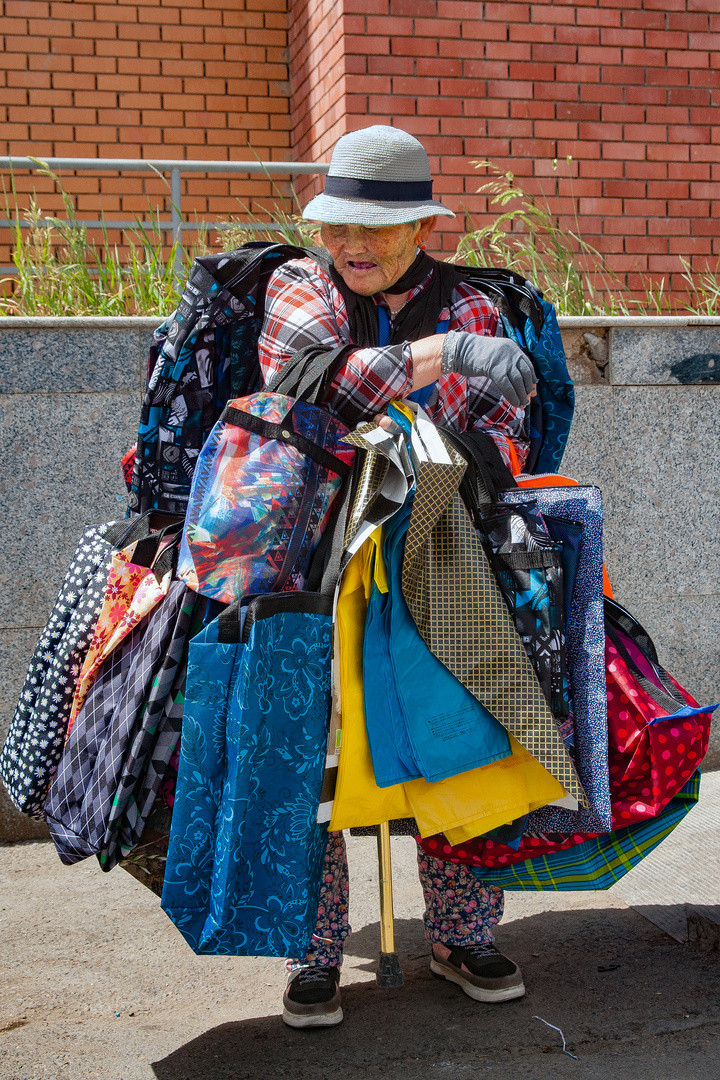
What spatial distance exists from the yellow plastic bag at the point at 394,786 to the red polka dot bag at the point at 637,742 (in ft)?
0.46

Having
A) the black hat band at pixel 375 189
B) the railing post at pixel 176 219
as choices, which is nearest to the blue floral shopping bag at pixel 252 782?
the black hat band at pixel 375 189

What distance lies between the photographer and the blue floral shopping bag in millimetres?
1928

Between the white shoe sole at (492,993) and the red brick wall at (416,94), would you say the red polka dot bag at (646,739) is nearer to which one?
the white shoe sole at (492,993)

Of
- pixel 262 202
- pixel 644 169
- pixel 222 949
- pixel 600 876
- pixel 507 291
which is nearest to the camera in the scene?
pixel 222 949

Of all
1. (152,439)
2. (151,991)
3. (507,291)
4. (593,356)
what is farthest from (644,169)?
(151,991)

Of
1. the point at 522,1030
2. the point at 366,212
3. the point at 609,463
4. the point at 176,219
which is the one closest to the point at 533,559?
the point at 366,212

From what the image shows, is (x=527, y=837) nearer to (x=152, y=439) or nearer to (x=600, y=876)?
(x=600, y=876)

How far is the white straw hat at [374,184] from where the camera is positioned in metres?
2.19

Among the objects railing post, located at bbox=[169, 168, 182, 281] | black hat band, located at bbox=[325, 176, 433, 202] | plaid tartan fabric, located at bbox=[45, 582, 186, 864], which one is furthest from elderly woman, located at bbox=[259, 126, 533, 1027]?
railing post, located at bbox=[169, 168, 182, 281]

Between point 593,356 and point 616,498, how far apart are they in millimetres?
539

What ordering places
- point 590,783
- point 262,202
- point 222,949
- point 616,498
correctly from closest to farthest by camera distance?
point 222,949
point 590,783
point 616,498
point 262,202

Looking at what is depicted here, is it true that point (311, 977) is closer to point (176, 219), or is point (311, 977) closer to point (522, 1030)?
point (522, 1030)

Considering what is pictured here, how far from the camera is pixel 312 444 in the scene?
207cm

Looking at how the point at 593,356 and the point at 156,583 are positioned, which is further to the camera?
the point at 593,356
